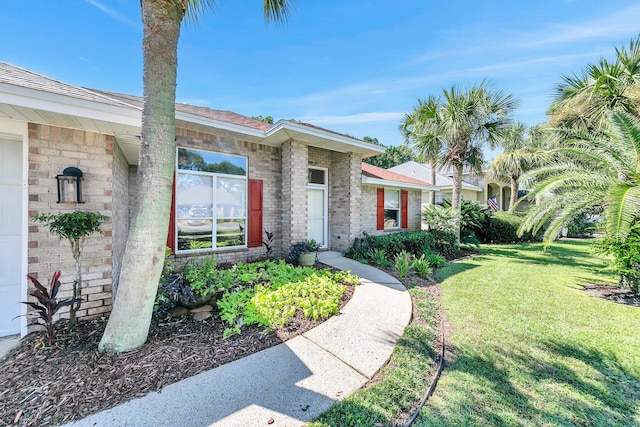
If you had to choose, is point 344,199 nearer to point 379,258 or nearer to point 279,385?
point 379,258

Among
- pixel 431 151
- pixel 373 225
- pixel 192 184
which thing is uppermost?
pixel 431 151

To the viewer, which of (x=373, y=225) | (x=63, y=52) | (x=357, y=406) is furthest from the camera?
(x=373, y=225)

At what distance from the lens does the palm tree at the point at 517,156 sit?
16.4 meters

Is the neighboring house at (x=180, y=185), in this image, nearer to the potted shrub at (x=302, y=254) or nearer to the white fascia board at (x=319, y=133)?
the white fascia board at (x=319, y=133)

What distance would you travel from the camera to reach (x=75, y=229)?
9.96 ft

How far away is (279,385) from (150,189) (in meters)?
2.51

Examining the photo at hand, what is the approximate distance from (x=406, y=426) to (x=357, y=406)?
1.39 feet

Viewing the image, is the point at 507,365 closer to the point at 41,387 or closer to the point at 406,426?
the point at 406,426

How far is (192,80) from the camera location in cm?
627

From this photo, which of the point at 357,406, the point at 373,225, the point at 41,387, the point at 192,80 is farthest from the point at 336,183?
the point at 41,387

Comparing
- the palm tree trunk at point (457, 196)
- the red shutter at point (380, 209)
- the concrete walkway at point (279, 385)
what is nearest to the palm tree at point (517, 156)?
the palm tree trunk at point (457, 196)

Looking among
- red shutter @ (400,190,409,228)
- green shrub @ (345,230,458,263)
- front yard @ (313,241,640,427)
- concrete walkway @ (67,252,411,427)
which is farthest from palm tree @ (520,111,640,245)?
red shutter @ (400,190,409,228)

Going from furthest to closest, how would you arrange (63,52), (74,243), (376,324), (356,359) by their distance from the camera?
(63,52)
(376,324)
(74,243)
(356,359)

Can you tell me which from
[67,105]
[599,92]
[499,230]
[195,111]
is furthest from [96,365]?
[499,230]
